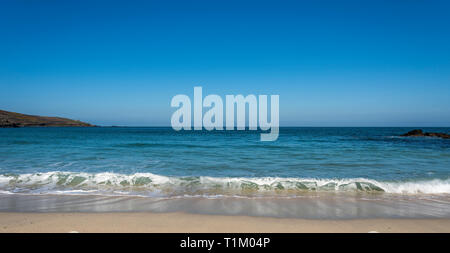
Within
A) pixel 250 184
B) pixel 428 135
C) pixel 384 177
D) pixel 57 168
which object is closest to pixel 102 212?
pixel 250 184

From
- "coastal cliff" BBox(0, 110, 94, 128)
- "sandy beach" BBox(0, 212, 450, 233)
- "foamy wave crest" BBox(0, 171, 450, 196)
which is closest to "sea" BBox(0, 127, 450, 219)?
"foamy wave crest" BBox(0, 171, 450, 196)

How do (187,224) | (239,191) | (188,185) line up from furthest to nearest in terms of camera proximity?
(188,185)
(239,191)
(187,224)

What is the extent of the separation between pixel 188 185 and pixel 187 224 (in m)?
3.58

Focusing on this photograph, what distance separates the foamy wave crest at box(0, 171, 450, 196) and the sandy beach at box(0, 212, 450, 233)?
7.02 feet

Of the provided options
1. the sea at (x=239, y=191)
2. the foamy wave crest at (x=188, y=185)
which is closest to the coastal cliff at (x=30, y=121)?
the foamy wave crest at (x=188, y=185)

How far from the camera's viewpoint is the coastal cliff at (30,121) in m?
102

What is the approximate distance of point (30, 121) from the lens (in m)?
119

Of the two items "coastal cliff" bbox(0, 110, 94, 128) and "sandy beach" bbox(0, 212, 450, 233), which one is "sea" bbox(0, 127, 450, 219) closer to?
"sandy beach" bbox(0, 212, 450, 233)

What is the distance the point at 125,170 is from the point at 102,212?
18.5 feet

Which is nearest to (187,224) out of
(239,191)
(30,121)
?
(239,191)

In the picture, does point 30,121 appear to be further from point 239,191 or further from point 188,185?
point 239,191

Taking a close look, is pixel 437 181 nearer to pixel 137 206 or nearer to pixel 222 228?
pixel 222 228
